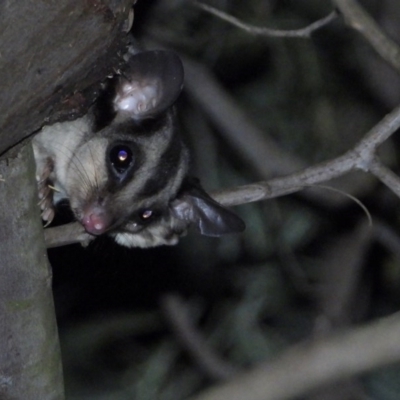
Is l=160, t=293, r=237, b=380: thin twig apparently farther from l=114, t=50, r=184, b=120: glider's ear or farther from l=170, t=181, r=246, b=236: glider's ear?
l=114, t=50, r=184, b=120: glider's ear

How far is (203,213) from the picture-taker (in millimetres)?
3426

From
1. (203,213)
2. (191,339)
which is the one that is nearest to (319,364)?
(203,213)

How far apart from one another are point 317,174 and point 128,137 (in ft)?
2.38

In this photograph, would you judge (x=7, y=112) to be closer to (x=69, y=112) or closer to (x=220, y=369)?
(x=69, y=112)

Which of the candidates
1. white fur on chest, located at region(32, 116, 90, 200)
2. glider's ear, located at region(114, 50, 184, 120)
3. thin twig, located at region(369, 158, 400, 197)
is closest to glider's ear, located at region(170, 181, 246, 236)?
glider's ear, located at region(114, 50, 184, 120)

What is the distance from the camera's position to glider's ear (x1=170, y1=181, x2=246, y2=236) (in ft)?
11.0

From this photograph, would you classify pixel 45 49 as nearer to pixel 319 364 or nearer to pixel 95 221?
pixel 95 221

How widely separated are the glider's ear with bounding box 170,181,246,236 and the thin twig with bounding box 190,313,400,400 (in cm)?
220

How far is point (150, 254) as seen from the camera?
224 inches

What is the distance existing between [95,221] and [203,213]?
564 millimetres

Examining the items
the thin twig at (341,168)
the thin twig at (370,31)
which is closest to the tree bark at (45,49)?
the thin twig at (341,168)

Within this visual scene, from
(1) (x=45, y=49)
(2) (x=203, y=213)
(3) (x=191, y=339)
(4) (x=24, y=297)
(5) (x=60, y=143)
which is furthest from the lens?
(3) (x=191, y=339)

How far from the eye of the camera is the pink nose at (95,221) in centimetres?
295

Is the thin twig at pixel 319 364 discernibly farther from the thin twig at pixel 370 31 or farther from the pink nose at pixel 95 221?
the thin twig at pixel 370 31
